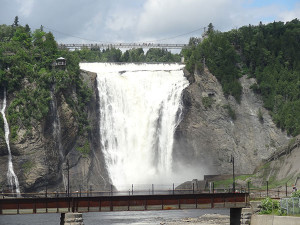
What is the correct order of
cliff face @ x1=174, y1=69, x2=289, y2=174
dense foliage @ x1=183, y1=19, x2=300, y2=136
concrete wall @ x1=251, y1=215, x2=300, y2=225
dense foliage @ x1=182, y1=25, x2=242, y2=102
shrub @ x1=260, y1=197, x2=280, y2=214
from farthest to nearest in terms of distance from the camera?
1. dense foliage @ x1=182, y1=25, x2=242, y2=102
2. dense foliage @ x1=183, y1=19, x2=300, y2=136
3. cliff face @ x1=174, y1=69, x2=289, y2=174
4. shrub @ x1=260, y1=197, x2=280, y2=214
5. concrete wall @ x1=251, y1=215, x2=300, y2=225

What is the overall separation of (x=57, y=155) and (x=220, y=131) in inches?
1497

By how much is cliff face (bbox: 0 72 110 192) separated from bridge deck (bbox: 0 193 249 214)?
58477 millimetres

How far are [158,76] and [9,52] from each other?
36.0 metres

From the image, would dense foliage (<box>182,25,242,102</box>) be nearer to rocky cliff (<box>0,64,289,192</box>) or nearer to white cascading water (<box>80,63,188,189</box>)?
rocky cliff (<box>0,64,289,192</box>)

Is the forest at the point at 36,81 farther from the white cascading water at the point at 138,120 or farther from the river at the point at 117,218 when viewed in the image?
the river at the point at 117,218

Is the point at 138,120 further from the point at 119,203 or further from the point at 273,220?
the point at 273,220

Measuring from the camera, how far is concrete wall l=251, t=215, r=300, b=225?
8894 centimetres

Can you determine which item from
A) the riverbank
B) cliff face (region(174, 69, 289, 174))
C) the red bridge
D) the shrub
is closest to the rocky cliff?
cliff face (region(174, 69, 289, 174))

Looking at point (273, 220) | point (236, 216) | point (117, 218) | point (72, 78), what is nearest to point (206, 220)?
point (117, 218)

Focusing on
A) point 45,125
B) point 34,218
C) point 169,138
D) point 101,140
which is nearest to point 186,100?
point 169,138

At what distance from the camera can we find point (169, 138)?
18475cm

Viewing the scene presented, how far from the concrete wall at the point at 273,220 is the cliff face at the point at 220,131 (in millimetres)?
77150

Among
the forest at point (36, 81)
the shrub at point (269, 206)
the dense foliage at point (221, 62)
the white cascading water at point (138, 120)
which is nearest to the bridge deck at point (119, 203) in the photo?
the shrub at point (269, 206)

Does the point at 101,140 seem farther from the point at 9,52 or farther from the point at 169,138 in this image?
the point at 9,52
